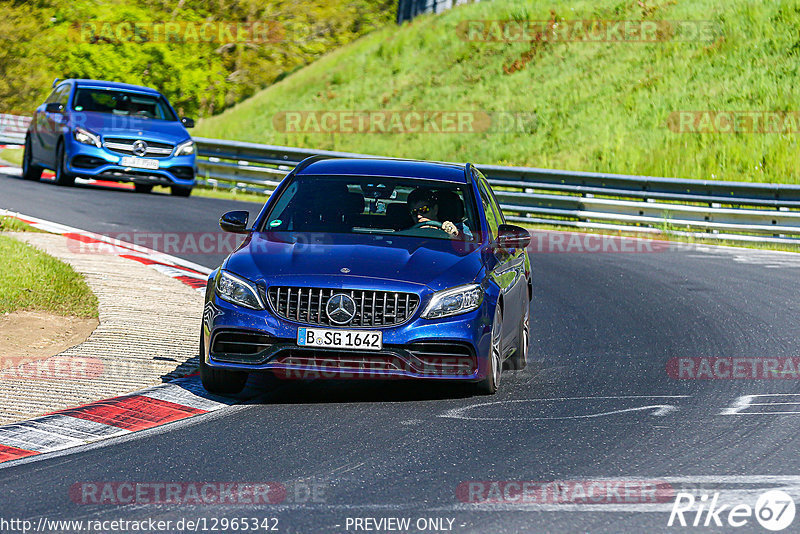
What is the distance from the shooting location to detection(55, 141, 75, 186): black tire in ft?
71.6

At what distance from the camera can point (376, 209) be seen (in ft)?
29.1

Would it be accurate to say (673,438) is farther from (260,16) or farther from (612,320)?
(260,16)

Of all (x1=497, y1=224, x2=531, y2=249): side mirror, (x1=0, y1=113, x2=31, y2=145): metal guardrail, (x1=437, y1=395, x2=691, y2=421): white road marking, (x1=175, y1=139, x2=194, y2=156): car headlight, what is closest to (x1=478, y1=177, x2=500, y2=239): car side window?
(x1=497, y1=224, x2=531, y2=249): side mirror

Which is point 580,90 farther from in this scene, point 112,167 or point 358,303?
point 358,303

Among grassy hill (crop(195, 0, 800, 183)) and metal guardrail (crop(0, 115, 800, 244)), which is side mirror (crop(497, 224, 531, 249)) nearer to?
metal guardrail (crop(0, 115, 800, 244))

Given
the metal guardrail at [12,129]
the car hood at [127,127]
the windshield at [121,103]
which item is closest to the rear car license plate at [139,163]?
the car hood at [127,127]

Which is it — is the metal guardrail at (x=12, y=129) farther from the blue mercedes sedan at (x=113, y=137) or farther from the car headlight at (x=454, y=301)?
the car headlight at (x=454, y=301)

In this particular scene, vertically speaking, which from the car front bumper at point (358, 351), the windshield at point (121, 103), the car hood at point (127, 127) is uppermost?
the windshield at point (121, 103)

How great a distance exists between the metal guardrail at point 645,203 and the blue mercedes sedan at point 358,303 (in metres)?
10.5

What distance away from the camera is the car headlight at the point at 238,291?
Answer: 7.73 meters

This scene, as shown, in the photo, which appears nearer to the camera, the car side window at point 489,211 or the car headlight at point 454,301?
the car headlight at point 454,301

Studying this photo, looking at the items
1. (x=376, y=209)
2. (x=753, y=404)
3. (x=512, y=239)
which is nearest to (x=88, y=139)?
(x=376, y=209)

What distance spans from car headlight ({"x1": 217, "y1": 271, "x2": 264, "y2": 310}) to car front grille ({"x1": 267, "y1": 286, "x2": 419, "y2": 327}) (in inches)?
7.2

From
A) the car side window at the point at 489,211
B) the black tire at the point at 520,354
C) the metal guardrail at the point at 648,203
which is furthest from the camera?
the metal guardrail at the point at 648,203
